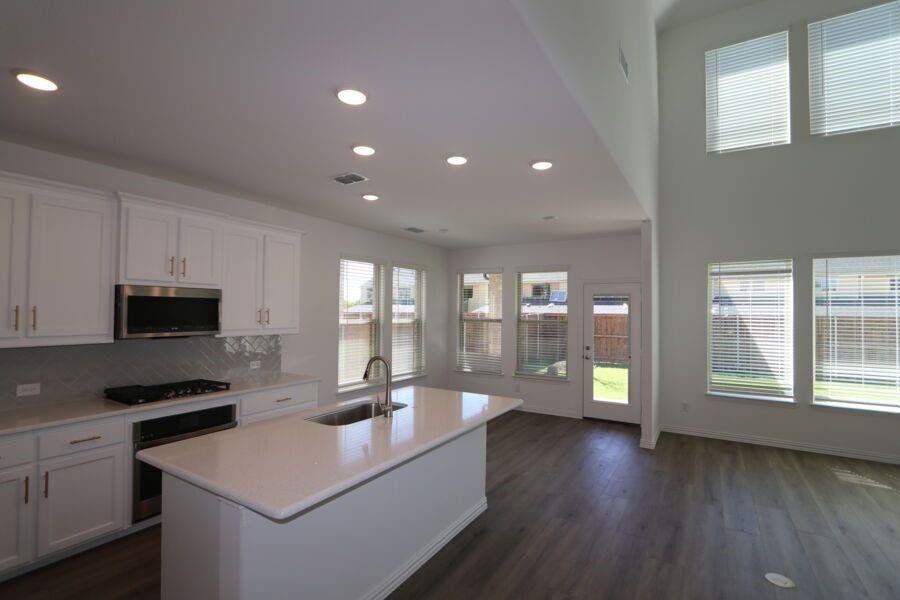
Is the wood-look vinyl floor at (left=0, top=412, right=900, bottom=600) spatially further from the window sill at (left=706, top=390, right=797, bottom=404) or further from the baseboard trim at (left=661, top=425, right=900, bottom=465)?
the window sill at (left=706, top=390, right=797, bottom=404)

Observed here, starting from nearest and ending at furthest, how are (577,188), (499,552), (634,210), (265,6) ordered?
(265,6)
(499,552)
(577,188)
(634,210)

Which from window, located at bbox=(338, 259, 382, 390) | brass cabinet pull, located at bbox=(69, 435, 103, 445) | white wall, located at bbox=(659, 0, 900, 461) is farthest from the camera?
window, located at bbox=(338, 259, 382, 390)

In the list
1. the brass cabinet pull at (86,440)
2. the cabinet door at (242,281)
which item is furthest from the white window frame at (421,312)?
the brass cabinet pull at (86,440)

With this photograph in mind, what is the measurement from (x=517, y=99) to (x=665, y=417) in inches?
202

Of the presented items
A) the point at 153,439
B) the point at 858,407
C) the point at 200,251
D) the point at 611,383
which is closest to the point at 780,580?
the point at 858,407

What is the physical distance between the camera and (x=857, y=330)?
15.8ft

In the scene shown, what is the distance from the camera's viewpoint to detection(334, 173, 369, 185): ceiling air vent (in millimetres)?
3416

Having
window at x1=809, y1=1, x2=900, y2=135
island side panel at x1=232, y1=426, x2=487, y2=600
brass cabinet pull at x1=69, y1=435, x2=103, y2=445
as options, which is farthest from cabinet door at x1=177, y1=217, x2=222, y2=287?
window at x1=809, y1=1, x2=900, y2=135

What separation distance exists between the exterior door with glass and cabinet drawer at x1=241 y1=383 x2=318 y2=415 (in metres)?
3.88

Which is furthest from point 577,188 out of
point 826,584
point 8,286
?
point 8,286

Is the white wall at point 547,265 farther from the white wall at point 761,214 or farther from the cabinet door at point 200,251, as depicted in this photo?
the cabinet door at point 200,251

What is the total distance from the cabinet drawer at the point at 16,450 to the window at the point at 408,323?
13.2 feet

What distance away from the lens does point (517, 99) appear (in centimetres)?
216

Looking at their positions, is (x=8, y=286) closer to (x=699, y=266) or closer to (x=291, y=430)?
(x=291, y=430)
